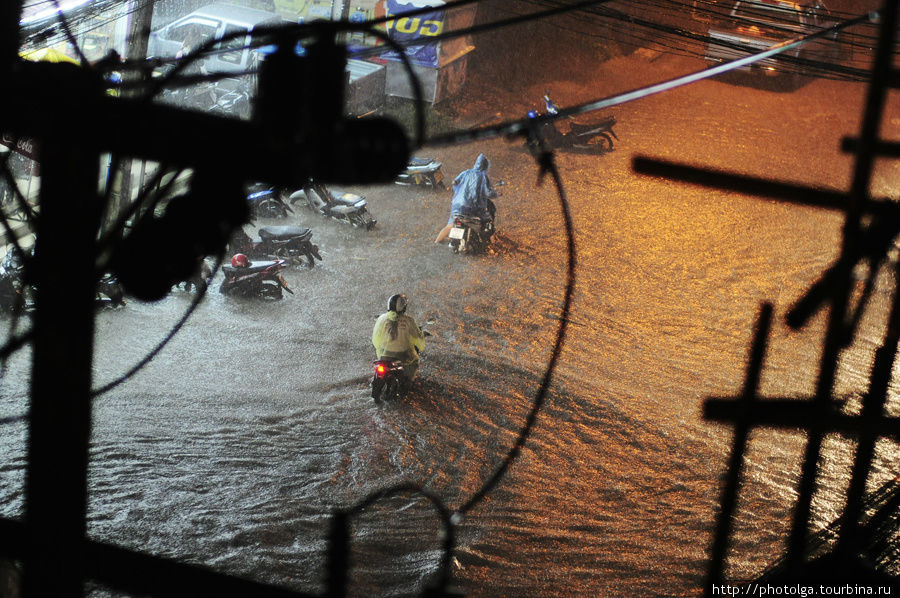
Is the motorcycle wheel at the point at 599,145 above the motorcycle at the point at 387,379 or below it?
above

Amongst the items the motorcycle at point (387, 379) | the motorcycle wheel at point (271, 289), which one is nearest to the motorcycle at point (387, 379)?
the motorcycle at point (387, 379)

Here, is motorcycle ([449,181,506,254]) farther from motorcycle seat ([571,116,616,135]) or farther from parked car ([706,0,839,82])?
parked car ([706,0,839,82])

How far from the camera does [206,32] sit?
55.3 feet

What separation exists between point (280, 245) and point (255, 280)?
102 centimetres

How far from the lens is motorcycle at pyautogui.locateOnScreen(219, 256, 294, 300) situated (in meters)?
10.3

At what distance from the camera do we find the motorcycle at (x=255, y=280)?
10266mm

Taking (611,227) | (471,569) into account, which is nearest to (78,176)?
(471,569)

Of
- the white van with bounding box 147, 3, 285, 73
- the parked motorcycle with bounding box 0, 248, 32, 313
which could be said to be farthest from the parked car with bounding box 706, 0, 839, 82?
the parked motorcycle with bounding box 0, 248, 32, 313

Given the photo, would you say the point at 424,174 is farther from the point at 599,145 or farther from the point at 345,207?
the point at 599,145

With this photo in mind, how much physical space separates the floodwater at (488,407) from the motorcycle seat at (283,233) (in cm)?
52

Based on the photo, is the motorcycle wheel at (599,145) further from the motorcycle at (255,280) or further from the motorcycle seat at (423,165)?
the motorcycle at (255,280)

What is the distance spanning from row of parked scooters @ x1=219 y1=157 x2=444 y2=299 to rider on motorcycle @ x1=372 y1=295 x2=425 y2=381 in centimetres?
147

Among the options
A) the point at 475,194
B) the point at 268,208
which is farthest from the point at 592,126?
the point at 268,208

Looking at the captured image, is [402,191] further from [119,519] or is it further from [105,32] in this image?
[119,519]
